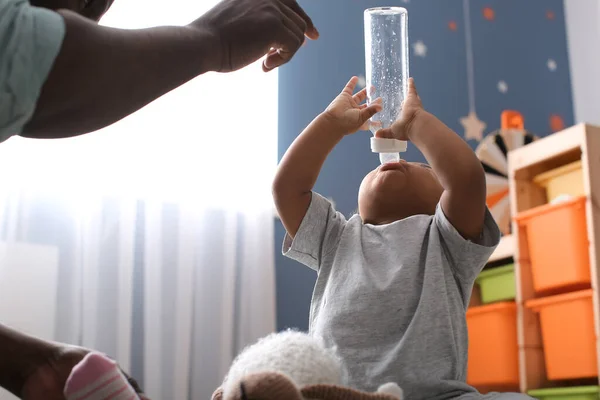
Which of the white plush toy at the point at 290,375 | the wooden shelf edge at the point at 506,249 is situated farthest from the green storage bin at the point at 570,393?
the white plush toy at the point at 290,375

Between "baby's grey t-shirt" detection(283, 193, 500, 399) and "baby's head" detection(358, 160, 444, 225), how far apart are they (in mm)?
39

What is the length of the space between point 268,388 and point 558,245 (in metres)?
1.38

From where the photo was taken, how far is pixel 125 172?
188 cm

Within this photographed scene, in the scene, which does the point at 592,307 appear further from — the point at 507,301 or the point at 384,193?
the point at 384,193

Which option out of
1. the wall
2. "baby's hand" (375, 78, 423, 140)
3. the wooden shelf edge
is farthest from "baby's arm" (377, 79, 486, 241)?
the wall

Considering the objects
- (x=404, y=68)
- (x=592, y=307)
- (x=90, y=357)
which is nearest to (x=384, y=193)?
(x=404, y=68)

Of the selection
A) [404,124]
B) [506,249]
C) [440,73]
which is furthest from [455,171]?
[440,73]

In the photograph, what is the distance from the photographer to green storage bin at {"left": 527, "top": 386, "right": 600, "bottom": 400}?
1642mm

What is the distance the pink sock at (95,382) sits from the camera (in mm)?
600

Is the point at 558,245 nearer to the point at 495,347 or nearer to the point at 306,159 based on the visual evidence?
the point at 495,347

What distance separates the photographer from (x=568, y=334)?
1729mm

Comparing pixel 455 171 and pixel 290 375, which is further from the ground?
pixel 455 171

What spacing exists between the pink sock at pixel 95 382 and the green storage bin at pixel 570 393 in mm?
1350

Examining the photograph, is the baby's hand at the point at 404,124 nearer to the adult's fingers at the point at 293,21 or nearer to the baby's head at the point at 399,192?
the baby's head at the point at 399,192
